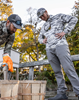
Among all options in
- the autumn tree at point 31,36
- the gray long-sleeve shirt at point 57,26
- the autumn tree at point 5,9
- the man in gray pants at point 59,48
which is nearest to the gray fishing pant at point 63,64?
the man in gray pants at point 59,48

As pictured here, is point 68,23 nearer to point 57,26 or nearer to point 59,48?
point 57,26

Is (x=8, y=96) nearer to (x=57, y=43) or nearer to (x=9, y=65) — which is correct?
(x=9, y=65)

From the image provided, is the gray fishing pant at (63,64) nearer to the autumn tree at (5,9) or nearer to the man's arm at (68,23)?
the man's arm at (68,23)

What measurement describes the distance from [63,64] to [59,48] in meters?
0.28

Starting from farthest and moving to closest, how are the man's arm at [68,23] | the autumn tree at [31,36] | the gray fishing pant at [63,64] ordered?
the autumn tree at [31,36]
the man's arm at [68,23]
the gray fishing pant at [63,64]

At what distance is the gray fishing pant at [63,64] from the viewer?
6.26 feet

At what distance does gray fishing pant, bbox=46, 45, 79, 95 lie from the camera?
191 cm

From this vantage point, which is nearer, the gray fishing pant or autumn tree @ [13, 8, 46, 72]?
the gray fishing pant

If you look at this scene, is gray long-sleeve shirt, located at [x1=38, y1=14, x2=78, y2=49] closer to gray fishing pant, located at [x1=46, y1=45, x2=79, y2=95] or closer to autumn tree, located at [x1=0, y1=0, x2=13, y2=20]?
gray fishing pant, located at [x1=46, y1=45, x2=79, y2=95]

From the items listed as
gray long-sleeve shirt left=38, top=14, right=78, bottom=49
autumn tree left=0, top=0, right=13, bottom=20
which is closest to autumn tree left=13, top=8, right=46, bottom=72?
autumn tree left=0, top=0, right=13, bottom=20

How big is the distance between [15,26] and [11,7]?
30.8 feet

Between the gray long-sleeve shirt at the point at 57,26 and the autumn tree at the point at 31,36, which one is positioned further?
the autumn tree at the point at 31,36

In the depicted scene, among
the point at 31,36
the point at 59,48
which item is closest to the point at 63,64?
the point at 59,48

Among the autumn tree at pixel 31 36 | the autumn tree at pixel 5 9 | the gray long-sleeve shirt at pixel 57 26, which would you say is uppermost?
the autumn tree at pixel 5 9
